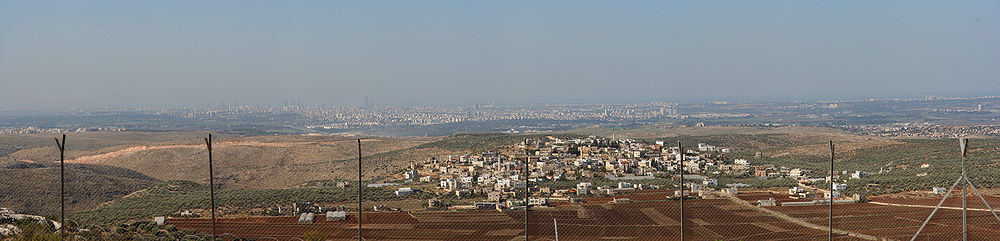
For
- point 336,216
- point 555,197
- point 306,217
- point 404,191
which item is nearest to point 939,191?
point 555,197

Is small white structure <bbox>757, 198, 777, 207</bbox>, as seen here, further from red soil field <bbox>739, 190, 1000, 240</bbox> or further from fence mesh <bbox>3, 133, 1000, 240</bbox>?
red soil field <bbox>739, 190, 1000, 240</bbox>

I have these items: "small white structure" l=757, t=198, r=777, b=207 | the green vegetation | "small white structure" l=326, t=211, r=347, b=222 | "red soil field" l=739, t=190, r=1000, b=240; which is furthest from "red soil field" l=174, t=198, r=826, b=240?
the green vegetation

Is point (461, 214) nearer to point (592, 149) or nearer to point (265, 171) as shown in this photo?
point (592, 149)

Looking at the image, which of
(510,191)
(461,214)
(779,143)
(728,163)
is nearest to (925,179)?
(728,163)

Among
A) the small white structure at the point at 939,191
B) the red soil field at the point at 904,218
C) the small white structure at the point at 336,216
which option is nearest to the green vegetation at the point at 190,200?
the small white structure at the point at 336,216

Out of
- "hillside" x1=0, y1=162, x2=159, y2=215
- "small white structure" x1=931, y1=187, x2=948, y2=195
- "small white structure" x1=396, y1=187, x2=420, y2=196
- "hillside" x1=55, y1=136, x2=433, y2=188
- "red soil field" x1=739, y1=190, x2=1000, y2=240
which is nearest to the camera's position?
"red soil field" x1=739, y1=190, x2=1000, y2=240

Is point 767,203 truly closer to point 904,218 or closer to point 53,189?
point 904,218

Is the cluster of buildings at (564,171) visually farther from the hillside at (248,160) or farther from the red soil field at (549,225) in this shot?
the hillside at (248,160)

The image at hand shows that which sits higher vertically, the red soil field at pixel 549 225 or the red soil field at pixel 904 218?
the red soil field at pixel 904 218
